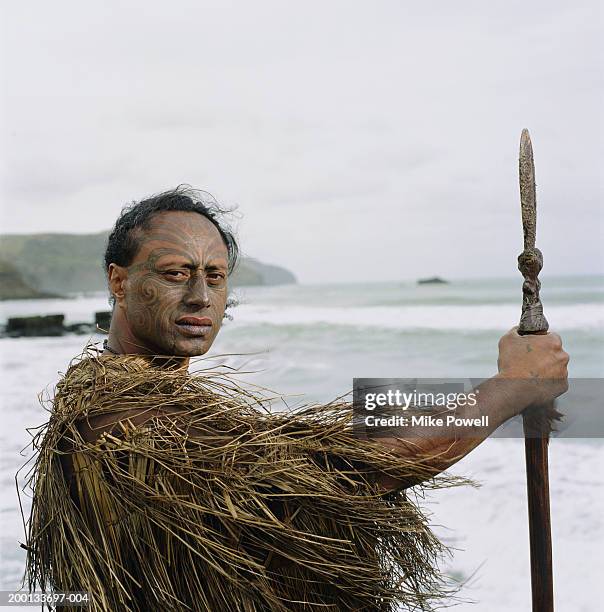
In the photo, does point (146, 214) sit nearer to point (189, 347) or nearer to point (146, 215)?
point (146, 215)

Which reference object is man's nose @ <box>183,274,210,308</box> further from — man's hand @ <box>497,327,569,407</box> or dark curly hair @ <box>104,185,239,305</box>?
man's hand @ <box>497,327,569,407</box>

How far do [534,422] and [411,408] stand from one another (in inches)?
17.6

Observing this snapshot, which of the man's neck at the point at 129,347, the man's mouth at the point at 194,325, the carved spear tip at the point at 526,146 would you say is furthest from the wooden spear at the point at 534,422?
the man's neck at the point at 129,347

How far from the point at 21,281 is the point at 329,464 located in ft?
79.3

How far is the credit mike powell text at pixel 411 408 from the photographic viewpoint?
2055 millimetres

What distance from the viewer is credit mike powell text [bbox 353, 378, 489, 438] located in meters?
2.05

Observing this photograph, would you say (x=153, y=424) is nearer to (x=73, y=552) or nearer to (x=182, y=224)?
(x=73, y=552)

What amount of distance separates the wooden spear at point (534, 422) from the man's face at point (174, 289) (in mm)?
933

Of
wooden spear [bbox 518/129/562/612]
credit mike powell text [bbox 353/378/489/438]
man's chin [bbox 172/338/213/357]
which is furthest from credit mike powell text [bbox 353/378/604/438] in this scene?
man's chin [bbox 172/338/213/357]

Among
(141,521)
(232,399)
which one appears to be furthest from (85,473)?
(232,399)

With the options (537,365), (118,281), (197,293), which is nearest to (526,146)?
(537,365)

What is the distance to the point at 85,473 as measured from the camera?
2055mm

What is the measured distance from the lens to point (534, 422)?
2.31 m

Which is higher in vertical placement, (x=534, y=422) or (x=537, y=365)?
(x=537, y=365)
